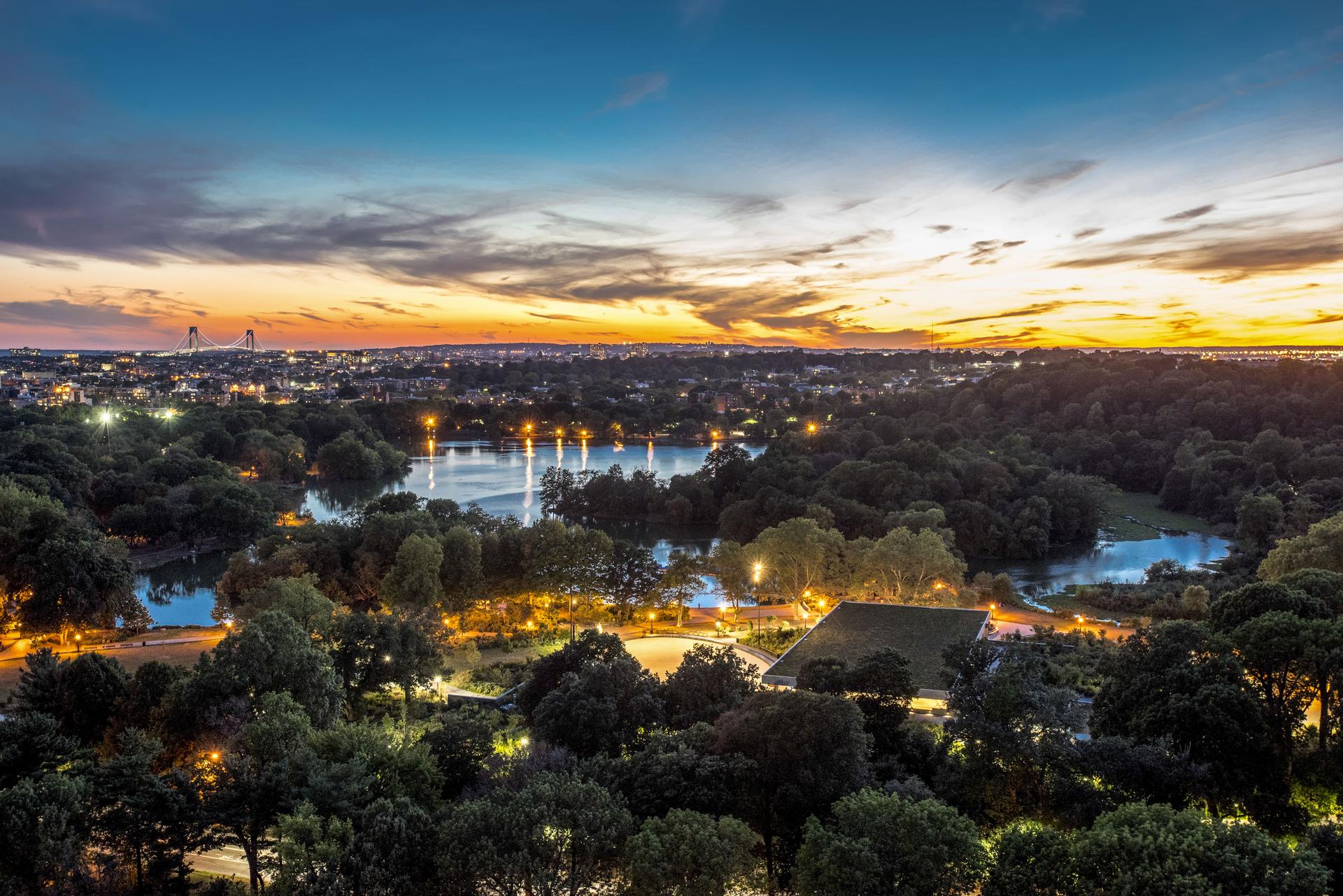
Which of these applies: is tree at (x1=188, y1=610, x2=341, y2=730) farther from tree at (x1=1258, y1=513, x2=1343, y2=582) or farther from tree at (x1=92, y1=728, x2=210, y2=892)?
tree at (x1=1258, y1=513, x2=1343, y2=582)

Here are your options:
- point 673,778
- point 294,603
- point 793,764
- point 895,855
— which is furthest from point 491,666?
point 895,855

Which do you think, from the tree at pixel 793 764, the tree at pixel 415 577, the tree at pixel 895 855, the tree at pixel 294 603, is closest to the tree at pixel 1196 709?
the tree at pixel 793 764

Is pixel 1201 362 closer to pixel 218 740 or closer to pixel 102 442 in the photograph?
pixel 218 740

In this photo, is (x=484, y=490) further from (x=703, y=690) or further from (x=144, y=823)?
(x=144, y=823)

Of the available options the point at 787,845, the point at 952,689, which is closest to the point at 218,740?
the point at 787,845

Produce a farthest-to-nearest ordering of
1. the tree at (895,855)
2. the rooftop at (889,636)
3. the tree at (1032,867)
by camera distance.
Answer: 1. the rooftop at (889,636)
2. the tree at (895,855)
3. the tree at (1032,867)

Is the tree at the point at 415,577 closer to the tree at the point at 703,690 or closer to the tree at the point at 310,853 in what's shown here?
the tree at the point at 703,690
